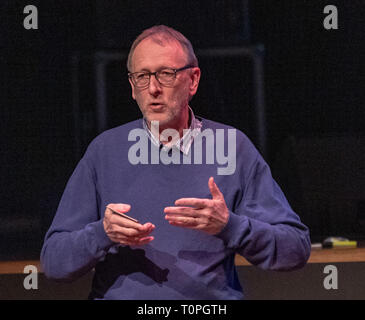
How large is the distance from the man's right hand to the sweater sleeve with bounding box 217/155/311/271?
202 mm

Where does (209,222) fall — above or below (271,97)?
below

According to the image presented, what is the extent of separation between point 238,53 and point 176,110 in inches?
18.8

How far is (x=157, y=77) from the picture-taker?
61.1 inches

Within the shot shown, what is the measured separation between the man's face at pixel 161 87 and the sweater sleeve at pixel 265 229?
27 cm

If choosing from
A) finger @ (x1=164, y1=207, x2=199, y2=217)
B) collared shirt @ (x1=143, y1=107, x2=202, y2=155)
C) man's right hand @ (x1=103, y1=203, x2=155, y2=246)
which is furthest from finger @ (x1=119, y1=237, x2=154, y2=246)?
collared shirt @ (x1=143, y1=107, x2=202, y2=155)

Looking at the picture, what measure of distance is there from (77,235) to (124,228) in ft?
0.66

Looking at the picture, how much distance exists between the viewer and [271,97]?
1.99 m

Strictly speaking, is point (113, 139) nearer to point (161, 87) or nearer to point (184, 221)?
point (161, 87)

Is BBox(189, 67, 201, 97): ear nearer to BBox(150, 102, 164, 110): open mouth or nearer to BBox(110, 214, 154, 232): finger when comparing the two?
BBox(150, 102, 164, 110): open mouth

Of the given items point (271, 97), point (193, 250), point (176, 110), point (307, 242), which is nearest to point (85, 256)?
point (193, 250)

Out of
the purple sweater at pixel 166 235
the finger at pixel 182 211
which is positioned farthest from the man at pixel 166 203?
the finger at pixel 182 211

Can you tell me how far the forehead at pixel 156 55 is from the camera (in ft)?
5.07
